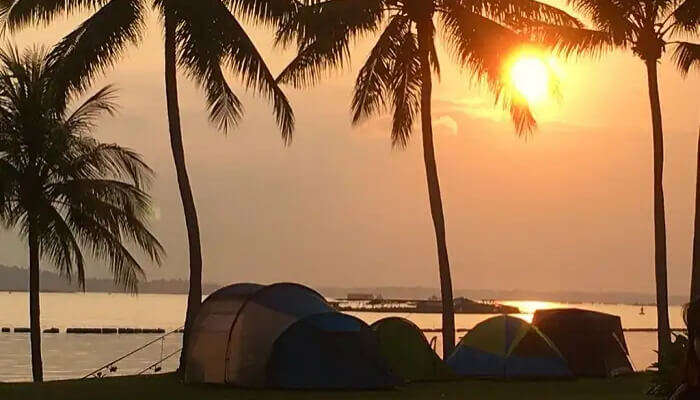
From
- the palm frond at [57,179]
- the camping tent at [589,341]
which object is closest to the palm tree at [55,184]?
the palm frond at [57,179]

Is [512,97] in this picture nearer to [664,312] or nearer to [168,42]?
[664,312]

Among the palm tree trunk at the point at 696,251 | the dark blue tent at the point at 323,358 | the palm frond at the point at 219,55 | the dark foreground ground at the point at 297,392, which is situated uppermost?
the palm frond at the point at 219,55

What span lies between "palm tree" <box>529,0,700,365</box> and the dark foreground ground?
16.5ft

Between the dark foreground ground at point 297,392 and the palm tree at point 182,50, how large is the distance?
1.75 metres

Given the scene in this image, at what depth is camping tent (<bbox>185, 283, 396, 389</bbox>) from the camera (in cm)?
2267

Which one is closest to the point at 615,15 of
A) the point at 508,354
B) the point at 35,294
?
the point at 508,354

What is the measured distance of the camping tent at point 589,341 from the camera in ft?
95.0

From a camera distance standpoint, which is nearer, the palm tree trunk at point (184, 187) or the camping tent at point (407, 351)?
the palm tree trunk at point (184, 187)

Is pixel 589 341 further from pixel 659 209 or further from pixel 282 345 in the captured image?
pixel 282 345

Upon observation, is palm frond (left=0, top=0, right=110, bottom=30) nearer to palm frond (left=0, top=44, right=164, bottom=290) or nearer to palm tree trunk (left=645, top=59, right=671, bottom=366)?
palm frond (left=0, top=44, right=164, bottom=290)

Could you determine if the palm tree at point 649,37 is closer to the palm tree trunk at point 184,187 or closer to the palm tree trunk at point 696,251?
the palm tree trunk at point 696,251

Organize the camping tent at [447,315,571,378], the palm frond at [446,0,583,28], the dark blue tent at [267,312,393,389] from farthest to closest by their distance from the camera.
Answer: the palm frond at [446,0,583,28], the camping tent at [447,315,571,378], the dark blue tent at [267,312,393,389]

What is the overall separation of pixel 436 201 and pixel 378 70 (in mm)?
3866

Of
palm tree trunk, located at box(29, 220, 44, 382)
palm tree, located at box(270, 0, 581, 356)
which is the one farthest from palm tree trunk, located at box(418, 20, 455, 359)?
palm tree trunk, located at box(29, 220, 44, 382)
